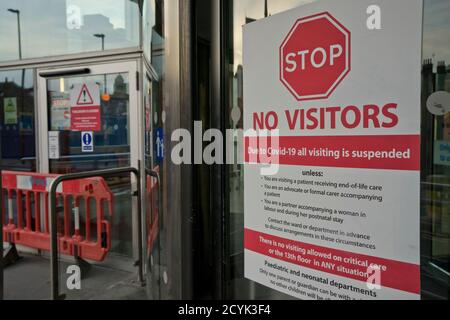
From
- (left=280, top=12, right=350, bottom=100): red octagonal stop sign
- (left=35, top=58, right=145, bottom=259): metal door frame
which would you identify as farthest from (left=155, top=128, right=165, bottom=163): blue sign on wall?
(left=35, top=58, right=145, bottom=259): metal door frame

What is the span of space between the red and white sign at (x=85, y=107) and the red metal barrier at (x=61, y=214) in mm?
525

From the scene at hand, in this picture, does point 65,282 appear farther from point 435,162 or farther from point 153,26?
point 435,162

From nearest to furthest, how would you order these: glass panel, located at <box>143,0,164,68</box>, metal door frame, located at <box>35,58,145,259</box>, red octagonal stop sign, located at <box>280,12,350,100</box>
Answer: red octagonal stop sign, located at <box>280,12,350,100</box>
glass panel, located at <box>143,0,164,68</box>
metal door frame, located at <box>35,58,145,259</box>

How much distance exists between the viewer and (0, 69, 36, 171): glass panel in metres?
4.02

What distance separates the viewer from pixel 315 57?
1.13 metres

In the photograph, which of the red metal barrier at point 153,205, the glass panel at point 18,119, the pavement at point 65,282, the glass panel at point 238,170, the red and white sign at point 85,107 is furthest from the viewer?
the glass panel at point 18,119

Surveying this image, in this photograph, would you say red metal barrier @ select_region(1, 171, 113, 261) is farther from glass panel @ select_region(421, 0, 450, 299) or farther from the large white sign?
glass panel @ select_region(421, 0, 450, 299)

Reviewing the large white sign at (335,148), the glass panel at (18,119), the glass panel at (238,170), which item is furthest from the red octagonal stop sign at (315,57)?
the glass panel at (18,119)

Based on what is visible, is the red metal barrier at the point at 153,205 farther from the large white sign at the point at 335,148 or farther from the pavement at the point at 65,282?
the pavement at the point at 65,282

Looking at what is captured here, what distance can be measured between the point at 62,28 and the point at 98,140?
112 cm

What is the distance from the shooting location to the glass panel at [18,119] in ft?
13.2

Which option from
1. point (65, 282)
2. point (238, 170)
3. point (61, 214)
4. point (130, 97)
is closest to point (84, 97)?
point (130, 97)

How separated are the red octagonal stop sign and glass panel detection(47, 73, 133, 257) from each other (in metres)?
2.62
